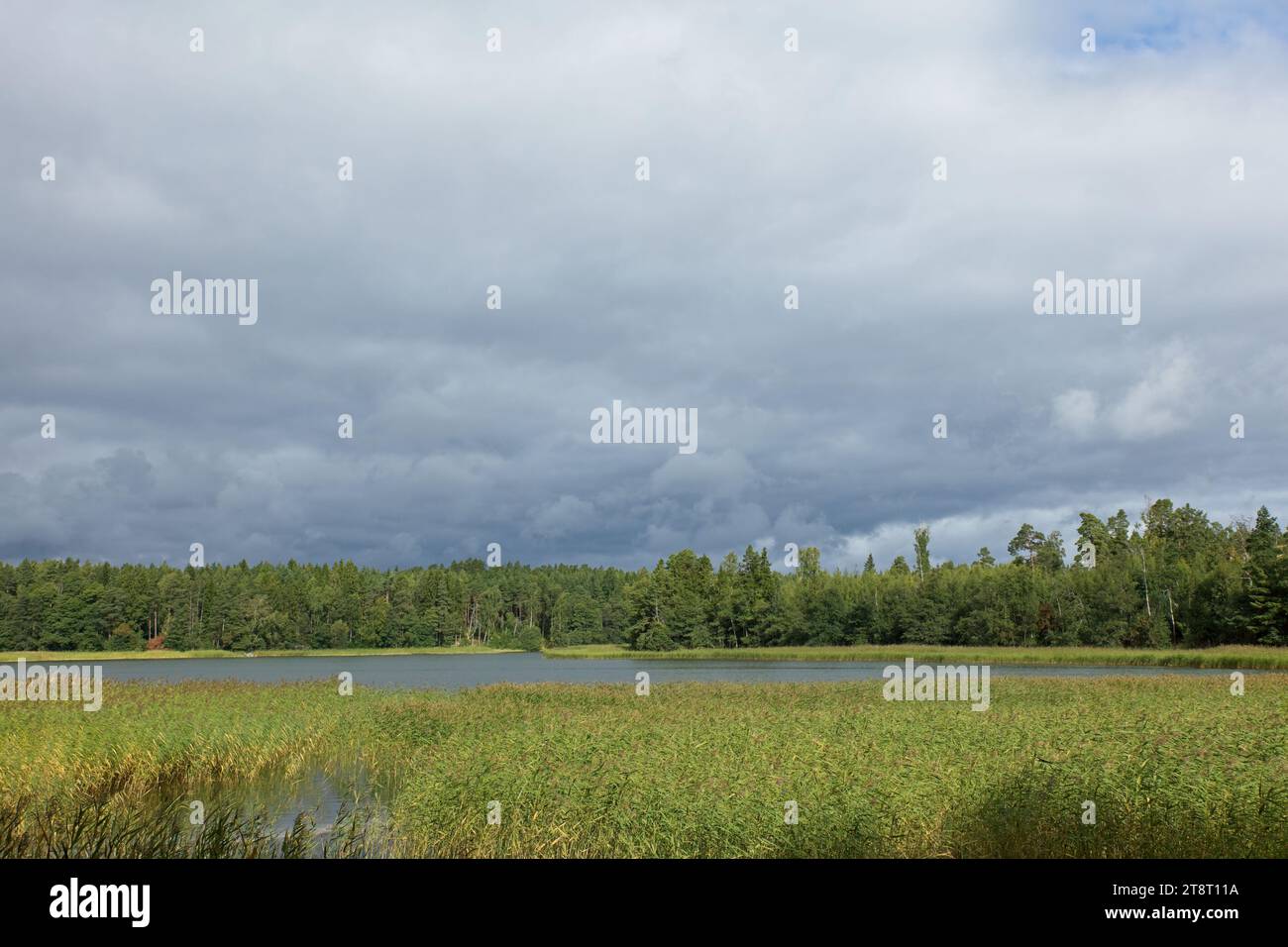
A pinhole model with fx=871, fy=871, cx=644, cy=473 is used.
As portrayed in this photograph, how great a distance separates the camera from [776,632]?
126 metres

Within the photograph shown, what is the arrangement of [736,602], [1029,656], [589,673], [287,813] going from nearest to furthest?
[287,813]
[589,673]
[1029,656]
[736,602]

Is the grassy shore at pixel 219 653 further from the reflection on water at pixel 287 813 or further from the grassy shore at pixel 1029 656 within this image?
the reflection on water at pixel 287 813

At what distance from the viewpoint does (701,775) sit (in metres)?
17.5

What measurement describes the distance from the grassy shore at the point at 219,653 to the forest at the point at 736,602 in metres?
3.77

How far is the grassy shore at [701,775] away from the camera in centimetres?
1411

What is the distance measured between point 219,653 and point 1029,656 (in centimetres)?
11446

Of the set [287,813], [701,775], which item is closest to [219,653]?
[287,813]

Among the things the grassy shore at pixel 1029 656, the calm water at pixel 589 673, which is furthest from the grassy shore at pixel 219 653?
the grassy shore at pixel 1029 656

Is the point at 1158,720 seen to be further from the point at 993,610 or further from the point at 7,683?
the point at 993,610

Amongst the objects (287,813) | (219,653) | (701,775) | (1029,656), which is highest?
(701,775)

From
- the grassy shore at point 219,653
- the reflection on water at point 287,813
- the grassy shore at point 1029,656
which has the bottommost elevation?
the grassy shore at point 219,653

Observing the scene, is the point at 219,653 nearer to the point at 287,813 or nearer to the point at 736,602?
the point at 736,602

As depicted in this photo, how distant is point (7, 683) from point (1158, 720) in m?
41.5
